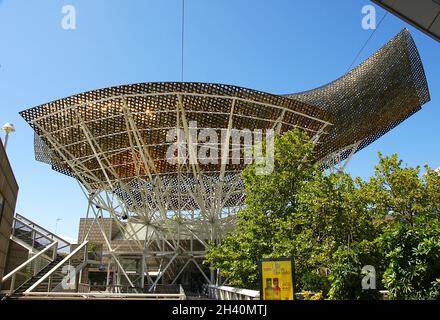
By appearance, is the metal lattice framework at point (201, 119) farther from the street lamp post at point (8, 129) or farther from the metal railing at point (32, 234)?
the street lamp post at point (8, 129)

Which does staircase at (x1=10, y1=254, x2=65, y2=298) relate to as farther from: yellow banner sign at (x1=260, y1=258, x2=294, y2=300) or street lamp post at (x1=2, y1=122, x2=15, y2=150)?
yellow banner sign at (x1=260, y1=258, x2=294, y2=300)

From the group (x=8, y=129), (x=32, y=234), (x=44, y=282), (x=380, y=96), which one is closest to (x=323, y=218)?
(x=8, y=129)

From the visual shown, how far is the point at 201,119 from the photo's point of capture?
28.4 metres

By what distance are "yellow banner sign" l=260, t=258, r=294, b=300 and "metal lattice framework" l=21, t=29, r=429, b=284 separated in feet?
54.9

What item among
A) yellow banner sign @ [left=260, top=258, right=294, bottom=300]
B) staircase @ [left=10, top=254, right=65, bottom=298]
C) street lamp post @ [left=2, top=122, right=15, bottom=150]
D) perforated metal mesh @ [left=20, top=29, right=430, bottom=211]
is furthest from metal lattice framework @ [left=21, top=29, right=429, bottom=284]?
yellow banner sign @ [left=260, top=258, right=294, bottom=300]

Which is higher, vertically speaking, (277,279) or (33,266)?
(33,266)

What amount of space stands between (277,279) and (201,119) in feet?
65.4

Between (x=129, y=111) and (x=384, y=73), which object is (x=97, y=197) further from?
(x=384, y=73)

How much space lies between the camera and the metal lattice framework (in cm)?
2631

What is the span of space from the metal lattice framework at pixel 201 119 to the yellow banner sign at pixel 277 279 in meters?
16.7

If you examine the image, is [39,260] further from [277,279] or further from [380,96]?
[380,96]

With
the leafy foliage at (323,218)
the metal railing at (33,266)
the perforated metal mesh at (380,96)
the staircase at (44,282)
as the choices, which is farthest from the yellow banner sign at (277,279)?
the perforated metal mesh at (380,96)

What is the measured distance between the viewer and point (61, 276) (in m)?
24.2
